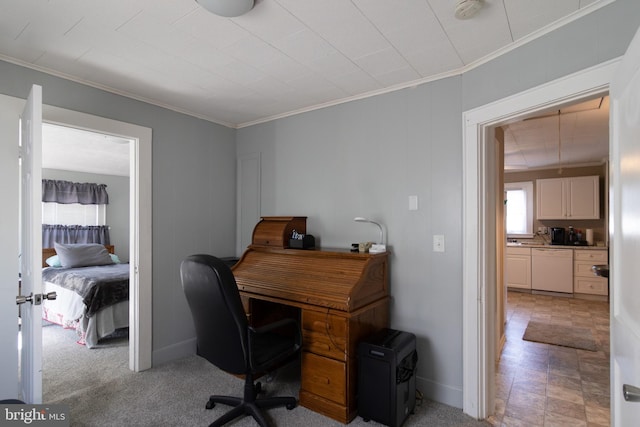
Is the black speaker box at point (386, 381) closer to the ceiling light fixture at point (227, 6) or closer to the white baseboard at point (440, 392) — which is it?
the white baseboard at point (440, 392)

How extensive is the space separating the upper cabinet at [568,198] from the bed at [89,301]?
7024mm

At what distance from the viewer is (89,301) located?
3539 mm

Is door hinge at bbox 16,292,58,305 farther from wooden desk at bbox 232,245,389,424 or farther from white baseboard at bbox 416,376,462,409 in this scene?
white baseboard at bbox 416,376,462,409

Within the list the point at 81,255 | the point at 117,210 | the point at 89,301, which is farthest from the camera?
the point at 117,210

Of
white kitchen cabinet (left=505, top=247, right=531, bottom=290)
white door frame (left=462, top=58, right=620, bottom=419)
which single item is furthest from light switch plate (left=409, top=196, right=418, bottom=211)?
white kitchen cabinet (left=505, top=247, right=531, bottom=290)

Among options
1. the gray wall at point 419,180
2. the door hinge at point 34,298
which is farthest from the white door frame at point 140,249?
the gray wall at point 419,180

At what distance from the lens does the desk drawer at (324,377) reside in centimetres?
214

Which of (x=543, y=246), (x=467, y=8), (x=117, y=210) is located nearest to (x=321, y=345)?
(x=467, y=8)

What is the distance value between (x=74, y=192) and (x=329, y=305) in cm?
569

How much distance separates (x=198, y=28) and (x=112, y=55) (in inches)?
28.9

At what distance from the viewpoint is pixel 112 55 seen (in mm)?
2102

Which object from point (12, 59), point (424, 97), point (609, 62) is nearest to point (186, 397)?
point (12, 59)

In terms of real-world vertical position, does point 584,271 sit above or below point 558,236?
below

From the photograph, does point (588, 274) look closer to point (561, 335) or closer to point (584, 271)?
point (584, 271)
